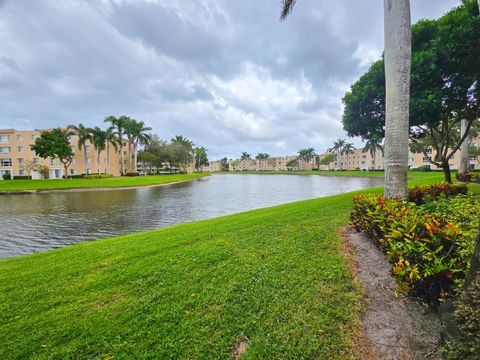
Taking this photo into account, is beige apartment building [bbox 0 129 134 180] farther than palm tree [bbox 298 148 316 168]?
No

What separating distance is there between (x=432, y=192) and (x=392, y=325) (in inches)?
249

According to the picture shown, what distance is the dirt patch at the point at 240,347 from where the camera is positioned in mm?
2311

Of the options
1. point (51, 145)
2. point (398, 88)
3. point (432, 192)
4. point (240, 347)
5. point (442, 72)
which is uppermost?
point (51, 145)

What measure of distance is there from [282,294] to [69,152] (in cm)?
5038

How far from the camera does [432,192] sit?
273 inches

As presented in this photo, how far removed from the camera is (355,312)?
9.06 feet

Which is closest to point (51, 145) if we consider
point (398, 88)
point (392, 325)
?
point (398, 88)

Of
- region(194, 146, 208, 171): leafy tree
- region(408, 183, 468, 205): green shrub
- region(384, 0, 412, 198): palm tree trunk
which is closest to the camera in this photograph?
region(384, 0, 412, 198): palm tree trunk

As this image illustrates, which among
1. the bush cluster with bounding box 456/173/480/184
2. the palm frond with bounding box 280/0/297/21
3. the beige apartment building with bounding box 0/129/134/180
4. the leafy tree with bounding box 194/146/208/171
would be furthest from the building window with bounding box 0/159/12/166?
the bush cluster with bounding box 456/173/480/184

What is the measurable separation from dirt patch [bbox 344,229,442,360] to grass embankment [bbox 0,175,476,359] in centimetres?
16

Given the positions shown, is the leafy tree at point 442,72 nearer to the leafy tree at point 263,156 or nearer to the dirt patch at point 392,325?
the dirt patch at point 392,325

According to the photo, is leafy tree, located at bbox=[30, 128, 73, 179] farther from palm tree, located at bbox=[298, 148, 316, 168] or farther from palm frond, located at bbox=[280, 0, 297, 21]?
palm tree, located at bbox=[298, 148, 316, 168]

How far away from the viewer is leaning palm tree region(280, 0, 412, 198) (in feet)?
17.2

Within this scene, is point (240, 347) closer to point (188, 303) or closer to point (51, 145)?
point (188, 303)
